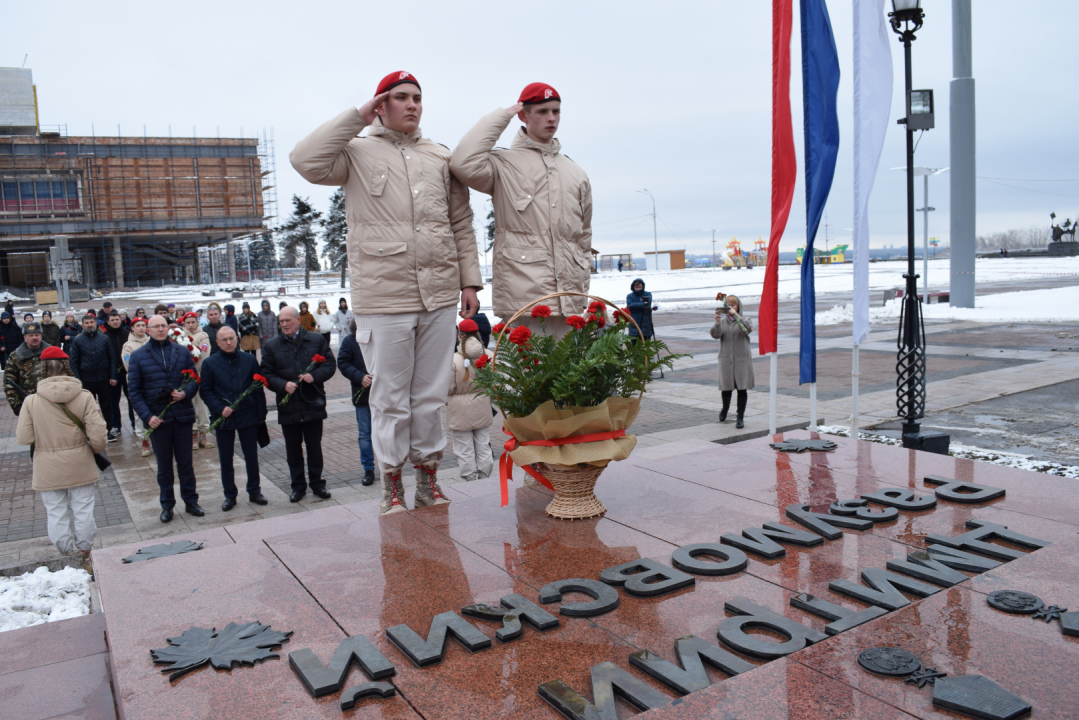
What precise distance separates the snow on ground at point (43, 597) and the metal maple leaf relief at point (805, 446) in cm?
447

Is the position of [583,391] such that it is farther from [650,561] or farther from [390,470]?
[390,470]

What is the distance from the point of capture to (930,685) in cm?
231

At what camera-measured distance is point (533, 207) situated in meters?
4.56

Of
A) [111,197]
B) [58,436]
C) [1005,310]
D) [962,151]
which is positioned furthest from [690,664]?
[111,197]

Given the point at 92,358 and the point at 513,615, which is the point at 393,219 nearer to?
the point at 513,615

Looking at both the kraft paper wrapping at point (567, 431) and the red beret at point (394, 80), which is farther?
the red beret at point (394, 80)

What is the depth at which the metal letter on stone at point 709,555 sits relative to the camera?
3.28m

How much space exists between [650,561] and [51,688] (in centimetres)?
242

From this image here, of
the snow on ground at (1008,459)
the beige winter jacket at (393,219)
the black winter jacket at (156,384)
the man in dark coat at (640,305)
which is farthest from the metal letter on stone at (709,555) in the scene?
the man in dark coat at (640,305)

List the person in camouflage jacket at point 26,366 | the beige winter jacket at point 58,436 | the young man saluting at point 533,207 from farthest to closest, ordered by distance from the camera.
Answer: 1. the person in camouflage jacket at point 26,366
2. the beige winter jacket at point 58,436
3. the young man saluting at point 533,207

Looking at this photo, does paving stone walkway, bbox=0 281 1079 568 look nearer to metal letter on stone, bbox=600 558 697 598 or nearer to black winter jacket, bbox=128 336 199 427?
black winter jacket, bbox=128 336 199 427

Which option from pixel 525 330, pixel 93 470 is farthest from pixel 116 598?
pixel 93 470

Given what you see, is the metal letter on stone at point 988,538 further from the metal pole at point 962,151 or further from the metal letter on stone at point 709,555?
the metal pole at point 962,151

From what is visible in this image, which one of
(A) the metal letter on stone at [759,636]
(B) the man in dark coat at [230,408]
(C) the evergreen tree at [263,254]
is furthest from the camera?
(C) the evergreen tree at [263,254]
